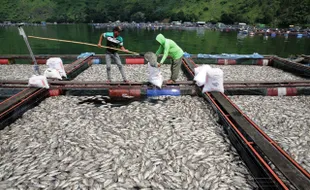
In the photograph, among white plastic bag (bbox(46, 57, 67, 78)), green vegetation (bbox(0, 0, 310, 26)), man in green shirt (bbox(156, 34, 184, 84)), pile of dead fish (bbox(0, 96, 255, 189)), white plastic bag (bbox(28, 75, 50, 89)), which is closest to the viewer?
pile of dead fish (bbox(0, 96, 255, 189))

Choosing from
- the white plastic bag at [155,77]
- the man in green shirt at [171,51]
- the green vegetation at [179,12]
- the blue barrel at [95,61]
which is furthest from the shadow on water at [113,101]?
the green vegetation at [179,12]

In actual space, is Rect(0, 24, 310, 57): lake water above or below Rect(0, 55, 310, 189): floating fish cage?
above

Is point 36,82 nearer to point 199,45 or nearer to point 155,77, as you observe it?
point 155,77

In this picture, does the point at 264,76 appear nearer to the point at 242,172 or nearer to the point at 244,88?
the point at 244,88

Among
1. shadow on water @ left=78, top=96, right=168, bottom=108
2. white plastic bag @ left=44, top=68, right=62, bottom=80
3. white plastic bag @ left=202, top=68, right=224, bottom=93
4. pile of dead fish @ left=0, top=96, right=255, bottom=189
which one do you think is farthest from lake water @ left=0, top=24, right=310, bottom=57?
pile of dead fish @ left=0, top=96, right=255, bottom=189

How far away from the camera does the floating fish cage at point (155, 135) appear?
13.3 feet

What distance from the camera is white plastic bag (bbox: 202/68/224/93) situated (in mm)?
7602

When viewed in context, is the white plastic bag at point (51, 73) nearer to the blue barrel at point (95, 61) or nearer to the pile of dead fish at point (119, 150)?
the pile of dead fish at point (119, 150)

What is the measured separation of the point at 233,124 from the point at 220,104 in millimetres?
1353

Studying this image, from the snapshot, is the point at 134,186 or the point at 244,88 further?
the point at 244,88

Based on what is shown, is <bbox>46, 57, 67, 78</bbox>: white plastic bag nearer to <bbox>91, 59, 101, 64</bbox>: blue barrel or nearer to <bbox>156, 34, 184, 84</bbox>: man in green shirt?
<bbox>91, 59, 101, 64</bbox>: blue barrel

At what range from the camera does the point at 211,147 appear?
5129mm

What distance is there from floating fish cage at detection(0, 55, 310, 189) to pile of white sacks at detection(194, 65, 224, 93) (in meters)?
0.30

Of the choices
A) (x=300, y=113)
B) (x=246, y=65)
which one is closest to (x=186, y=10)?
(x=246, y=65)
